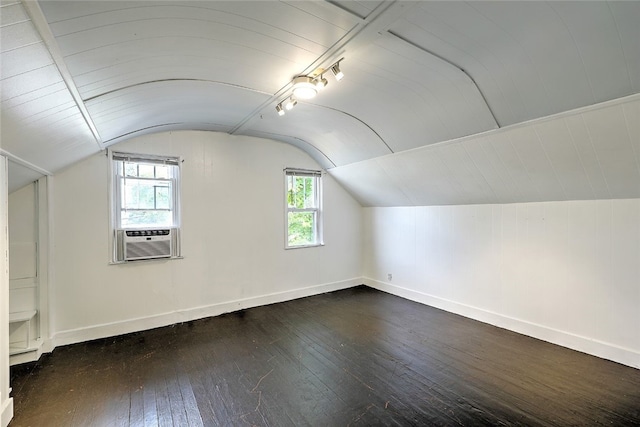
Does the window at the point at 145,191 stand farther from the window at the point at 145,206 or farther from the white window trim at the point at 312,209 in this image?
the white window trim at the point at 312,209

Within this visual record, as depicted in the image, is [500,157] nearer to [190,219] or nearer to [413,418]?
[413,418]

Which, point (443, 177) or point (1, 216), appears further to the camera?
point (443, 177)

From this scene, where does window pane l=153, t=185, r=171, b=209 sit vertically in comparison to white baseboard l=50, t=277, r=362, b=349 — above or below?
above

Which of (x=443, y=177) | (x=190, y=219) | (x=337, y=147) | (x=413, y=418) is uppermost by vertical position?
(x=337, y=147)

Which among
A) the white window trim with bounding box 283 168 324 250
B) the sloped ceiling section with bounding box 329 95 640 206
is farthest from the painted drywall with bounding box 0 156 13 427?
the sloped ceiling section with bounding box 329 95 640 206

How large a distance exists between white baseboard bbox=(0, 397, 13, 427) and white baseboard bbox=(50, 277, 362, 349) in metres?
1.23

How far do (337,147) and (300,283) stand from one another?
2.31m

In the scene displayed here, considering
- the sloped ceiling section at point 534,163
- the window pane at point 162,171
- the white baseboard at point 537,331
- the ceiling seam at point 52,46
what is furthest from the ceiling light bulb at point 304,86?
the white baseboard at point 537,331

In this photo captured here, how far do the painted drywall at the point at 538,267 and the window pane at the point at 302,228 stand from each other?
4.92 feet

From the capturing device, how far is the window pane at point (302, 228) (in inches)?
197

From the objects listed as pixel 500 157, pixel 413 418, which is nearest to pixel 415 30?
pixel 500 157

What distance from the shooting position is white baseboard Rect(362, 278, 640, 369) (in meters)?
2.77

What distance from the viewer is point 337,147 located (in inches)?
168

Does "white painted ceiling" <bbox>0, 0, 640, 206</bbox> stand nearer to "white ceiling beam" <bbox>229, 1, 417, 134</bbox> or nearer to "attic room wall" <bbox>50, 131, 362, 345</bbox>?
"white ceiling beam" <bbox>229, 1, 417, 134</bbox>
